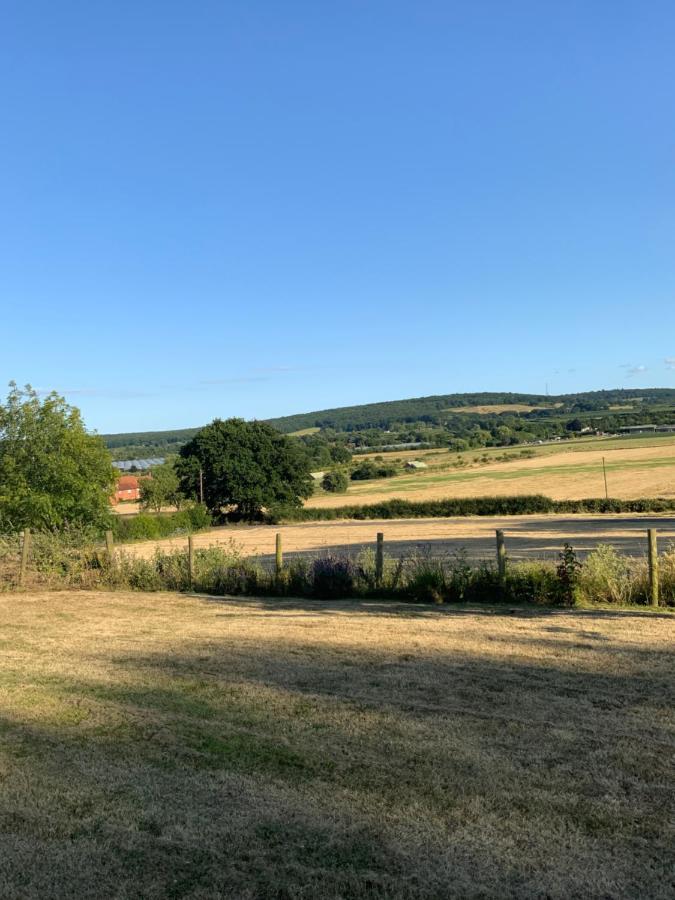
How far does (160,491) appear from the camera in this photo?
2702 inches

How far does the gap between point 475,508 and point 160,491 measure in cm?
2918

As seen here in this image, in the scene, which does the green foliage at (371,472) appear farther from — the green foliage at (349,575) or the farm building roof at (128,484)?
the green foliage at (349,575)

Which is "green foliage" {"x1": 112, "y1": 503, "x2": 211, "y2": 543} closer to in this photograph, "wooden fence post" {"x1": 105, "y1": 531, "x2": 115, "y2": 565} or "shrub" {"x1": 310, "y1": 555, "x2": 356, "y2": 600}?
"wooden fence post" {"x1": 105, "y1": 531, "x2": 115, "y2": 565}

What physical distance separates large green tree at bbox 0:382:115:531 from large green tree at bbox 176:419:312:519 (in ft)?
116

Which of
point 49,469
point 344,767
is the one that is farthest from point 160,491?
point 344,767

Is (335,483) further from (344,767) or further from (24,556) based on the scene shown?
(344,767)

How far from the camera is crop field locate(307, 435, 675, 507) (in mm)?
61000

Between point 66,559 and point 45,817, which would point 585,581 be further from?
point 66,559

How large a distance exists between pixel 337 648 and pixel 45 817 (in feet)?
18.1

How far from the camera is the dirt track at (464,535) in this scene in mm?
31078

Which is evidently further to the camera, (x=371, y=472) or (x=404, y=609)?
(x=371, y=472)

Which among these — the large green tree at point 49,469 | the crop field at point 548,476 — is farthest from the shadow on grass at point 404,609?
the crop field at point 548,476

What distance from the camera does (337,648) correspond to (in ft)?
34.1

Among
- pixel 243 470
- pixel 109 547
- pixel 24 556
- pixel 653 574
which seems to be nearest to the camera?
pixel 653 574
